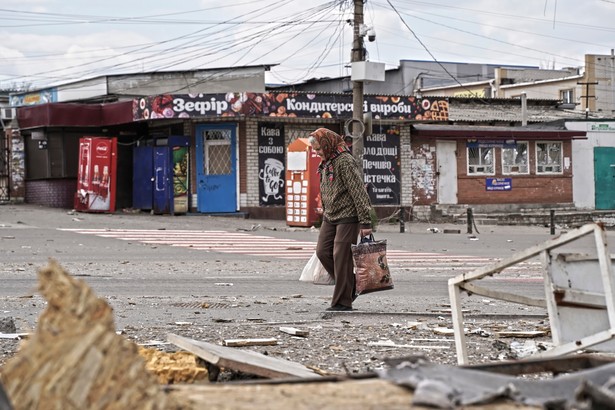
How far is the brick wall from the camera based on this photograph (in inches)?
1289

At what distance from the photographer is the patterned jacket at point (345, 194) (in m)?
10.3

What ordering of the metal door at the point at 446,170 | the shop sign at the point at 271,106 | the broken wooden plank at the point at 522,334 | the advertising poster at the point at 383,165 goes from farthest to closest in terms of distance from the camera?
the metal door at the point at 446,170 → the advertising poster at the point at 383,165 → the shop sign at the point at 271,106 → the broken wooden plank at the point at 522,334

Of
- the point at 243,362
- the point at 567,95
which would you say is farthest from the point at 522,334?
the point at 567,95

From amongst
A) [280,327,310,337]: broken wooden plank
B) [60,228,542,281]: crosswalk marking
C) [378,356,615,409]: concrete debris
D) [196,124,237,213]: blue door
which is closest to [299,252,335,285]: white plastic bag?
[280,327,310,337]: broken wooden plank

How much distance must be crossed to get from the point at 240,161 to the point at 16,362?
28182 millimetres

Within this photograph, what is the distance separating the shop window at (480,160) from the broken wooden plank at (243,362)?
30.0 metres

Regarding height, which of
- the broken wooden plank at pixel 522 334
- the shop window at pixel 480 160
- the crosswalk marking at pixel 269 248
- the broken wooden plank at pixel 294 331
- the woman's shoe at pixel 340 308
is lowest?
the crosswalk marking at pixel 269 248

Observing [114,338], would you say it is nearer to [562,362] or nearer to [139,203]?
[562,362]

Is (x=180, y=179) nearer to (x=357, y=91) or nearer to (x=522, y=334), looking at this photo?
(x=357, y=91)

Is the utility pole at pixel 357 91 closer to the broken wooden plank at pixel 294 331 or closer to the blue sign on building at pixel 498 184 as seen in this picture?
the blue sign on building at pixel 498 184

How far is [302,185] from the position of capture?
2753 cm

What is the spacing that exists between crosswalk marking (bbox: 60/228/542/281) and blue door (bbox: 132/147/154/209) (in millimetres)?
7240

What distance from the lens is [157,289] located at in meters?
12.8

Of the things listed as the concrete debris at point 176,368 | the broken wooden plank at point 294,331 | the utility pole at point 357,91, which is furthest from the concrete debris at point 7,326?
the utility pole at point 357,91
